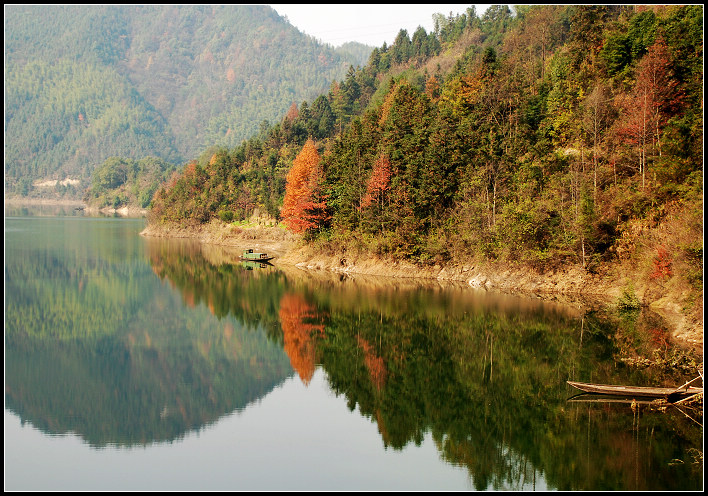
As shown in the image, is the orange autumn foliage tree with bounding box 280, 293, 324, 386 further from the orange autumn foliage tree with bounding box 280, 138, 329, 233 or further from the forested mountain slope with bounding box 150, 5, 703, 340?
the orange autumn foliage tree with bounding box 280, 138, 329, 233

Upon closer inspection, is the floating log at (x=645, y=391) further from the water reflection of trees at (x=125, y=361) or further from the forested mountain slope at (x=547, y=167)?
the water reflection of trees at (x=125, y=361)

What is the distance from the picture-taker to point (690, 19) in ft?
139

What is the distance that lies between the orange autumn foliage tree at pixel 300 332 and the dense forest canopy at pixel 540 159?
44.2 feet

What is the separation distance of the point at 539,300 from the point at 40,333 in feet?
93.9

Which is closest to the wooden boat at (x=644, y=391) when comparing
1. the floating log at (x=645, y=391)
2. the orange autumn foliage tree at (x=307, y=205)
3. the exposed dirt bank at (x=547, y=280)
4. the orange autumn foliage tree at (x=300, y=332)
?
the floating log at (x=645, y=391)

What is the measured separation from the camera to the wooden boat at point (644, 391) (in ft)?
60.3

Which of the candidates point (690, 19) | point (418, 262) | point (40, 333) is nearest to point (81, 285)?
point (40, 333)

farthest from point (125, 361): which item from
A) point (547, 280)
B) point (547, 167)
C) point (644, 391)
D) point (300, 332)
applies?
point (547, 167)

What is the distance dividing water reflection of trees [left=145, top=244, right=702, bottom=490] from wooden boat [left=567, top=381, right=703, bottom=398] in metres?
0.60

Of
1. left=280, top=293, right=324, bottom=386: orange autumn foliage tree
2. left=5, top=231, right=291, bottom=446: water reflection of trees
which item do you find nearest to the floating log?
left=280, top=293, right=324, bottom=386: orange autumn foliage tree

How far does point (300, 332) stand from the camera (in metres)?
30.7

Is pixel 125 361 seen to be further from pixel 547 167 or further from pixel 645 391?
pixel 547 167

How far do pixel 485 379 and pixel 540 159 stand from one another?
2642 centimetres

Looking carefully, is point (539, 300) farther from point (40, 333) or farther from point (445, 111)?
point (40, 333)
